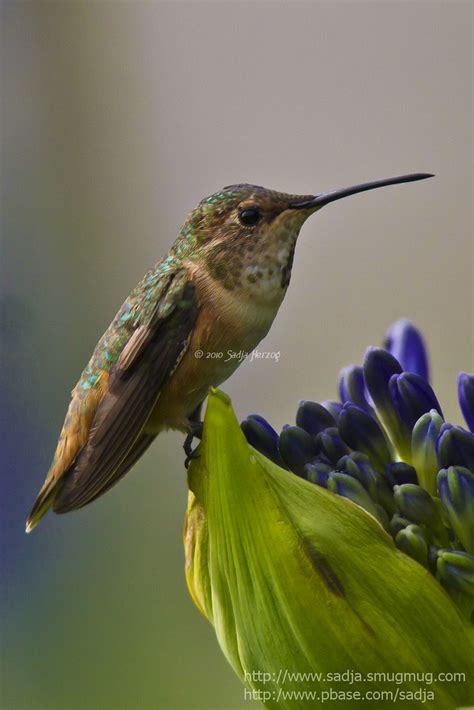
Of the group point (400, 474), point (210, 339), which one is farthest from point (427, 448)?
point (210, 339)

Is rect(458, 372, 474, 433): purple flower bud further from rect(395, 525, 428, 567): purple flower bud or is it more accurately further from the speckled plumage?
the speckled plumage

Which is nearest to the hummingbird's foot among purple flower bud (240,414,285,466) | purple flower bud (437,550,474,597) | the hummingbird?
the hummingbird

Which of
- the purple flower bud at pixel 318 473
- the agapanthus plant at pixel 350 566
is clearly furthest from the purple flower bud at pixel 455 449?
the purple flower bud at pixel 318 473

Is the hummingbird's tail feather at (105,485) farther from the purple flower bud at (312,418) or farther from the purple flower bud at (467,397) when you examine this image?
the purple flower bud at (467,397)

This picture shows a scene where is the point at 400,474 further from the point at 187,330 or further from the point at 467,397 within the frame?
the point at 187,330

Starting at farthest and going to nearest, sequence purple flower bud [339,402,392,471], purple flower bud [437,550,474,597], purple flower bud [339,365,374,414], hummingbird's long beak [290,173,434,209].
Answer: hummingbird's long beak [290,173,434,209] → purple flower bud [339,365,374,414] → purple flower bud [339,402,392,471] → purple flower bud [437,550,474,597]

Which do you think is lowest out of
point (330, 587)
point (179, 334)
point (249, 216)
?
point (330, 587)

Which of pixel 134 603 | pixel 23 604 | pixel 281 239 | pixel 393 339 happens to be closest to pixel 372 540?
pixel 393 339
